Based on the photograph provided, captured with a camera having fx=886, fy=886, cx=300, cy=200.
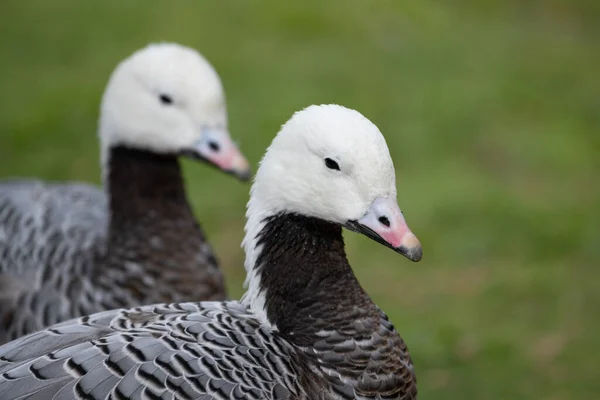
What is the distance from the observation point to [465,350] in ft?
14.8

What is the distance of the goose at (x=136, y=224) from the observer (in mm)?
3494

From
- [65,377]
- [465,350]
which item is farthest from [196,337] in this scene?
[465,350]

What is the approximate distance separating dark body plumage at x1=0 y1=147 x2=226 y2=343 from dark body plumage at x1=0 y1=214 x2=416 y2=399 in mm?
786

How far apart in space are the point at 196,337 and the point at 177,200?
1.31 metres

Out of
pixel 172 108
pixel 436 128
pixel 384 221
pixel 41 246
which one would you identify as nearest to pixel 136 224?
pixel 41 246

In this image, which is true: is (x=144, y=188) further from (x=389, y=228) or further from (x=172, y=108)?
(x=389, y=228)

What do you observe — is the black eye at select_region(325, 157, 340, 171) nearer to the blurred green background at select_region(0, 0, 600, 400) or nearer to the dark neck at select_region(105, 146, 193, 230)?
the dark neck at select_region(105, 146, 193, 230)

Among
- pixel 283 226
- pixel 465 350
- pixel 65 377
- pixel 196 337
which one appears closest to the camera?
pixel 65 377

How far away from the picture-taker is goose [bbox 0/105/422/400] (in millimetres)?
2377

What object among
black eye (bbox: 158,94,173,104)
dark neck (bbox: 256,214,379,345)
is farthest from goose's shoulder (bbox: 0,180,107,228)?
dark neck (bbox: 256,214,379,345)

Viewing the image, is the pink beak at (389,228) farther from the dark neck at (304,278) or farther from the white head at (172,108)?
the white head at (172,108)

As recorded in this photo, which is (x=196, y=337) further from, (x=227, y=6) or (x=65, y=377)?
(x=227, y=6)

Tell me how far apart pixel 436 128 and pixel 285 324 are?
4.32m

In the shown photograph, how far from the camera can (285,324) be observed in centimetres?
272
